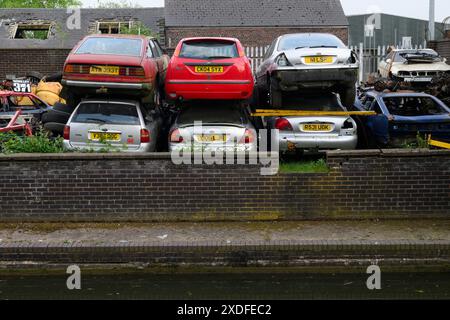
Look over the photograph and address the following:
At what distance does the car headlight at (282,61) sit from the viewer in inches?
438

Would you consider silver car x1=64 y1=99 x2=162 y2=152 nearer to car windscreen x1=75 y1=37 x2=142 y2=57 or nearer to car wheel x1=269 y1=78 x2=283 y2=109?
car windscreen x1=75 y1=37 x2=142 y2=57

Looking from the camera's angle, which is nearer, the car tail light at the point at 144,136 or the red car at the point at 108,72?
the car tail light at the point at 144,136

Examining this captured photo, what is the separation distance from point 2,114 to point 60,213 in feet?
15.9

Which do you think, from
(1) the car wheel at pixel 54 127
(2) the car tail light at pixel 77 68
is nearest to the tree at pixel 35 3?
(1) the car wheel at pixel 54 127

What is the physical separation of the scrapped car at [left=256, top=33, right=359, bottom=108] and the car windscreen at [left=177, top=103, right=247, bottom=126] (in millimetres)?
920

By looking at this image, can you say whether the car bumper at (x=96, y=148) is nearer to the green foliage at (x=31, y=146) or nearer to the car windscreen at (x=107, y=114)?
the green foliage at (x=31, y=146)

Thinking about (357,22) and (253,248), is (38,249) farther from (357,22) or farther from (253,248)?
(357,22)

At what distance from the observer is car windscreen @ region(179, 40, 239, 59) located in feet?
36.3

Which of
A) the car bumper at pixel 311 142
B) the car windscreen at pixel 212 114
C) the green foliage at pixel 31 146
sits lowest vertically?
the car bumper at pixel 311 142

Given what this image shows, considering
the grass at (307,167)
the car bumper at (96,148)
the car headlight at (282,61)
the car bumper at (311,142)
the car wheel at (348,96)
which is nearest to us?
the grass at (307,167)

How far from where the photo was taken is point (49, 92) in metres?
16.1

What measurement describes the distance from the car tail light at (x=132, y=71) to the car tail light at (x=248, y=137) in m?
2.17

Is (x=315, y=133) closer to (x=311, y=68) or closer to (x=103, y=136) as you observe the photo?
(x=311, y=68)

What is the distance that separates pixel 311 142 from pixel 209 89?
6.83 ft
